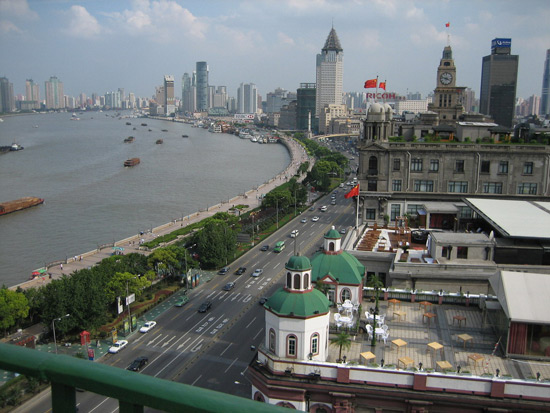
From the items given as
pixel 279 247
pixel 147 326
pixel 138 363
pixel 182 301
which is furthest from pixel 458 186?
pixel 138 363

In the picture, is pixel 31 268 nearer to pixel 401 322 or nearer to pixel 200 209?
pixel 200 209

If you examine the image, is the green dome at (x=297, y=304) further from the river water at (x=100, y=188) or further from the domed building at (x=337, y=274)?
the river water at (x=100, y=188)

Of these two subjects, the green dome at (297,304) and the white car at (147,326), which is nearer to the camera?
the green dome at (297,304)

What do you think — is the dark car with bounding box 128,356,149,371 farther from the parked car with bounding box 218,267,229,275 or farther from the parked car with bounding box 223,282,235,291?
the parked car with bounding box 218,267,229,275

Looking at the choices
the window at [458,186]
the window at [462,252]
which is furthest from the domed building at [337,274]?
the window at [458,186]

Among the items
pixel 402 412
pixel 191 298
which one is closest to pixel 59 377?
pixel 402 412

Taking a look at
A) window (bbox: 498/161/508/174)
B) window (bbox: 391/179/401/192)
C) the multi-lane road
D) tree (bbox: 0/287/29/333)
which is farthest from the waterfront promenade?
window (bbox: 498/161/508/174)
